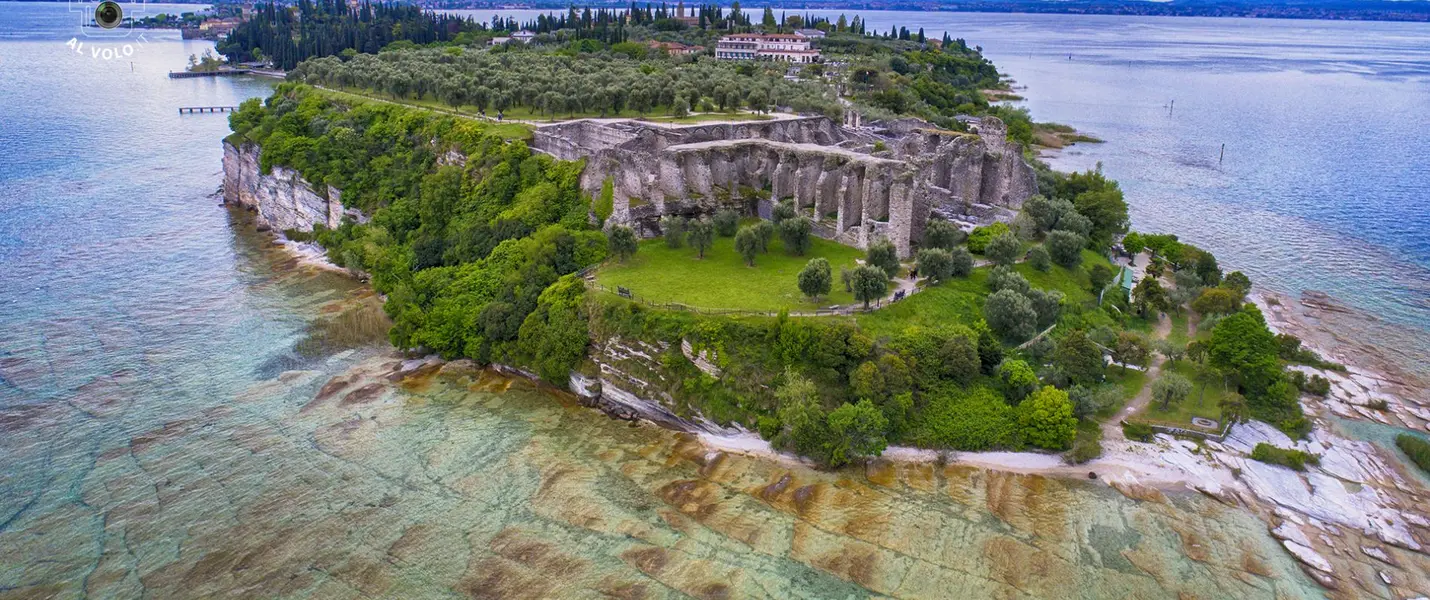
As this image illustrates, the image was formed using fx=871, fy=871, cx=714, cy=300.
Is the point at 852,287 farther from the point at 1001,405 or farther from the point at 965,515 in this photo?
the point at 965,515

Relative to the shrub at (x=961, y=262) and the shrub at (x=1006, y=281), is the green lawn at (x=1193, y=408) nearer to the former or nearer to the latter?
the shrub at (x=1006, y=281)

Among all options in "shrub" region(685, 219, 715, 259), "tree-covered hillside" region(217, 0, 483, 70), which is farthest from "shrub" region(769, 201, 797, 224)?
"tree-covered hillside" region(217, 0, 483, 70)

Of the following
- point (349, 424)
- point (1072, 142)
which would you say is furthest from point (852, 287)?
point (1072, 142)

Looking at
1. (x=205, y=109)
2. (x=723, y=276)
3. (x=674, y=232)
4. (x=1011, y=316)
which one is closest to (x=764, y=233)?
(x=723, y=276)

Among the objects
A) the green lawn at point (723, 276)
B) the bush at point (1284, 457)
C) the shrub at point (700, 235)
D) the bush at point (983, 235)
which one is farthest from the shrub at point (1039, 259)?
the shrub at point (700, 235)

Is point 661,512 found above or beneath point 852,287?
beneath

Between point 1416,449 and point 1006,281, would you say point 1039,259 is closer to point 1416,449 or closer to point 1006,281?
point 1006,281
